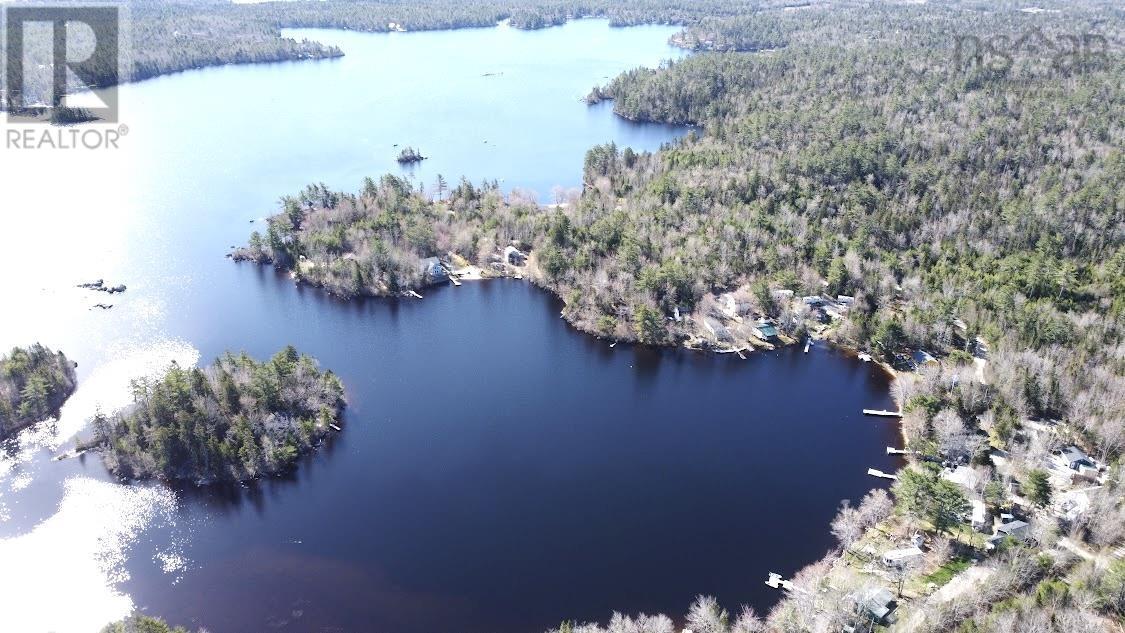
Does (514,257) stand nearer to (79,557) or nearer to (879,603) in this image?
(79,557)

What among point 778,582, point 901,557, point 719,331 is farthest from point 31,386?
point 901,557

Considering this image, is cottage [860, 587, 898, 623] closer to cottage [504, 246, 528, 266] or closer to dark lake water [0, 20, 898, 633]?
dark lake water [0, 20, 898, 633]

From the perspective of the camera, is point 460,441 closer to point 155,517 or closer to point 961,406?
point 155,517

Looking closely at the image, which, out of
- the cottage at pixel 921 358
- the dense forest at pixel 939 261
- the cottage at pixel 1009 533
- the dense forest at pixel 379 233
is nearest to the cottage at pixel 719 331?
the dense forest at pixel 939 261

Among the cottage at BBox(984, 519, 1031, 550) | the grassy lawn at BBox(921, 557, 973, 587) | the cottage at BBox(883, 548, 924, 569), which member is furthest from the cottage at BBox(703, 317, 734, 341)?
the grassy lawn at BBox(921, 557, 973, 587)

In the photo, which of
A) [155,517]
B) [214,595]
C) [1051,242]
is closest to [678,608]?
[214,595]

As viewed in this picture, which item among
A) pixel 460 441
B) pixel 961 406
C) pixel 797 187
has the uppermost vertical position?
pixel 797 187
